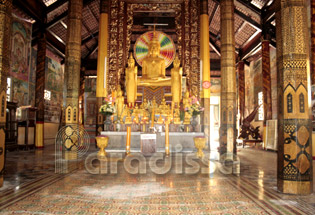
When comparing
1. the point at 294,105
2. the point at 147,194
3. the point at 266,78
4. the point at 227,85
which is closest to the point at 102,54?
the point at 227,85

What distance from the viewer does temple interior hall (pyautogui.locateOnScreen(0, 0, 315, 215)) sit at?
11.0 feet

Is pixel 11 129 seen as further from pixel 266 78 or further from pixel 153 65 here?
pixel 266 78

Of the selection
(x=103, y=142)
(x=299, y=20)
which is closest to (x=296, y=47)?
(x=299, y=20)

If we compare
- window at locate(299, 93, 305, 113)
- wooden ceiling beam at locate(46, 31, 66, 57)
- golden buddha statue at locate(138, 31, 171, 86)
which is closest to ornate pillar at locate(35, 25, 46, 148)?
wooden ceiling beam at locate(46, 31, 66, 57)

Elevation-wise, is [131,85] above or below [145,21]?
below

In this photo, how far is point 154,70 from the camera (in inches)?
416

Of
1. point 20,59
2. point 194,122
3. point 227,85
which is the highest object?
point 20,59

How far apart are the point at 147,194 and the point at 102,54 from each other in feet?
28.0

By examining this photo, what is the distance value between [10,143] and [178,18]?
870 centimetres

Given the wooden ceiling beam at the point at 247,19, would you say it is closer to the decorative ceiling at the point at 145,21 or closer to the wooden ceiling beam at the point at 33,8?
the decorative ceiling at the point at 145,21

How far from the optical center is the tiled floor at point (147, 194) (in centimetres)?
274

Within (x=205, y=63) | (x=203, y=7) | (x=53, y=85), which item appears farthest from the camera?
(x=53, y=85)

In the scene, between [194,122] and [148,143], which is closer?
[148,143]

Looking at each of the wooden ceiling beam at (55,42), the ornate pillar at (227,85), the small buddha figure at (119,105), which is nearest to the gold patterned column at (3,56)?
the small buddha figure at (119,105)
